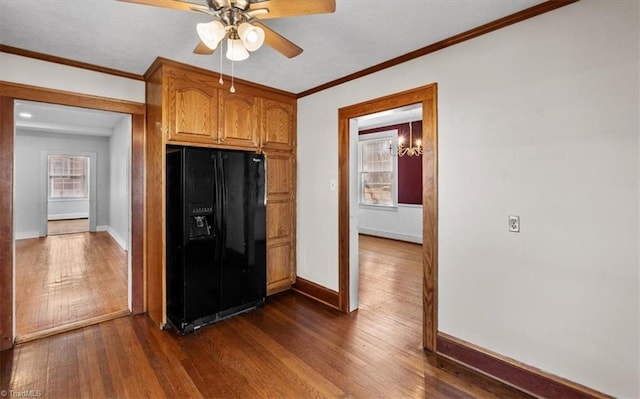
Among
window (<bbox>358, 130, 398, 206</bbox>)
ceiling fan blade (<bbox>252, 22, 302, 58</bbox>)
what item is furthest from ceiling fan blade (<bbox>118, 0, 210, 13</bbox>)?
window (<bbox>358, 130, 398, 206</bbox>)

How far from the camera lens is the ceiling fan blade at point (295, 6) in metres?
1.42

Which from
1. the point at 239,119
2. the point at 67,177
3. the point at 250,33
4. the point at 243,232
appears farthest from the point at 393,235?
the point at 67,177

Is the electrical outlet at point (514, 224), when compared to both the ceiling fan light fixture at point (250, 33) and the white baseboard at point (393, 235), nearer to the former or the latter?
the ceiling fan light fixture at point (250, 33)

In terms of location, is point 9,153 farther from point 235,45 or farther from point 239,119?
point 235,45

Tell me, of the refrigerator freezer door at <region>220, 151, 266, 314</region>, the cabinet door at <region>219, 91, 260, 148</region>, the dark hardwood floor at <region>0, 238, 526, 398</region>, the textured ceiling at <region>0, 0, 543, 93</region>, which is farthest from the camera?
the cabinet door at <region>219, 91, 260, 148</region>

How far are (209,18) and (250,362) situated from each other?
8.02 ft

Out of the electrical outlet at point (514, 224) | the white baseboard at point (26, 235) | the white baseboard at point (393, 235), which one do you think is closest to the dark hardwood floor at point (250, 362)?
the electrical outlet at point (514, 224)

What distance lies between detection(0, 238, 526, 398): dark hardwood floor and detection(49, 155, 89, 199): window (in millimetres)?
9068

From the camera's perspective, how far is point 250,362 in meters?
2.29

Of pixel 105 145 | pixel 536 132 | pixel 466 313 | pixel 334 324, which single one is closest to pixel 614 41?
pixel 536 132

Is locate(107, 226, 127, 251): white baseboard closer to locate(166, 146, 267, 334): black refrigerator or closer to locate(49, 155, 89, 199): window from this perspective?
locate(49, 155, 89, 199): window

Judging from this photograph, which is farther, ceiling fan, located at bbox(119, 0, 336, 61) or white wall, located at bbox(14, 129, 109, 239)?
white wall, located at bbox(14, 129, 109, 239)

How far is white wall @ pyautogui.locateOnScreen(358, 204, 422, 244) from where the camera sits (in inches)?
261

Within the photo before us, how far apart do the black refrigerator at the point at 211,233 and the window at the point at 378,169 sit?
4.55m
